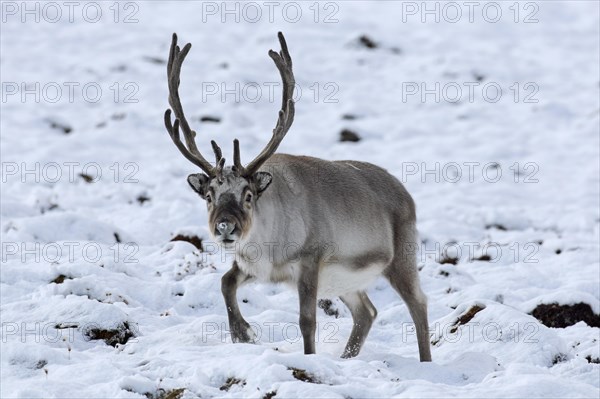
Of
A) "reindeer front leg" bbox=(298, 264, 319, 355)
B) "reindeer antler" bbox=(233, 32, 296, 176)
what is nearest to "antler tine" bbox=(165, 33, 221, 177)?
"reindeer antler" bbox=(233, 32, 296, 176)

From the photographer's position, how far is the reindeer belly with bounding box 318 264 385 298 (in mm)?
8430

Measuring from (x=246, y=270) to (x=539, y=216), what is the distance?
30.2ft

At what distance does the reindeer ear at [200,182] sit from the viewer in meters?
8.04

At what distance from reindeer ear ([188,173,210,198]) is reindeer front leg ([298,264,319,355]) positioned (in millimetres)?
1104

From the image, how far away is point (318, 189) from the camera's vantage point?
8695 millimetres

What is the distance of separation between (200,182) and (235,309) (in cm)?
115

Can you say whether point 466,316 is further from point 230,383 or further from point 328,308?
point 230,383

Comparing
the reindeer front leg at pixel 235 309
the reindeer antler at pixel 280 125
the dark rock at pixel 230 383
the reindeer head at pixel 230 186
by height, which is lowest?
the dark rock at pixel 230 383

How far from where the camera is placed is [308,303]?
802 cm

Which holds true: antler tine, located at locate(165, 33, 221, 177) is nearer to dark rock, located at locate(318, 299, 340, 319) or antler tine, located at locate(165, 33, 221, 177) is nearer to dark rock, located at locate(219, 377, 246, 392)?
dark rock, located at locate(219, 377, 246, 392)

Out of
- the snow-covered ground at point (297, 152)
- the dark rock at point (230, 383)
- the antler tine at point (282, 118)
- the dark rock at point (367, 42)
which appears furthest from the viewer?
the dark rock at point (367, 42)

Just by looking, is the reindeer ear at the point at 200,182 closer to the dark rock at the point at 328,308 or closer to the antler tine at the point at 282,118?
the antler tine at the point at 282,118

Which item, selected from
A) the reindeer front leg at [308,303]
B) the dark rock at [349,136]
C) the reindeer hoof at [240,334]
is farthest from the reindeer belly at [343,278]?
the dark rock at [349,136]

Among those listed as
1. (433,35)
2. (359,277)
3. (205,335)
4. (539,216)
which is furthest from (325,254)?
(433,35)
